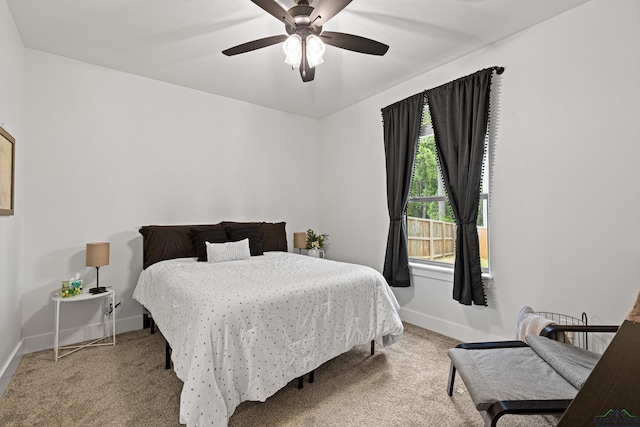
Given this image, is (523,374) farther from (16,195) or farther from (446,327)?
(16,195)

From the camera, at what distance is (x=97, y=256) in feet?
9.34

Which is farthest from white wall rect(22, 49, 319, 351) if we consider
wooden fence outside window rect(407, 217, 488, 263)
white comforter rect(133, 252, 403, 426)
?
wooden fence outside window rect(407, 217, 488, 263)

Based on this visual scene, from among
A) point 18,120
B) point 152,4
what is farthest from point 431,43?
point 18,120

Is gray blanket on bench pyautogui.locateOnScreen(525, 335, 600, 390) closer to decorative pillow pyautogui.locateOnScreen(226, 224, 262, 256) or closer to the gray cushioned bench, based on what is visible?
the gray cushioned bench

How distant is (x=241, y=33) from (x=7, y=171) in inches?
83.5

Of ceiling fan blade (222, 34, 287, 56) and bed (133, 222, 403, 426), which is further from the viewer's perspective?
ceiling fan blade (222, 34, 287, 56)

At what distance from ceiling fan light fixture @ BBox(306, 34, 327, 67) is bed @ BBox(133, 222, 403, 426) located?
160cm

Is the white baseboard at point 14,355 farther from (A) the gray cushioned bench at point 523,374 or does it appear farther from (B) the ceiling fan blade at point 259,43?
(A) the gray cushioned bench at point 523,374

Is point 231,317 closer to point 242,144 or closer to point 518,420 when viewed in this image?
point 518,420

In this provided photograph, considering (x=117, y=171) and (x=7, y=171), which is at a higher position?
(x=117, y=171)

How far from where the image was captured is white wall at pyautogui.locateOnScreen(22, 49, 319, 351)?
115 inches

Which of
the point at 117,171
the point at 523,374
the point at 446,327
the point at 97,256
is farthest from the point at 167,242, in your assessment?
the point at 523,374

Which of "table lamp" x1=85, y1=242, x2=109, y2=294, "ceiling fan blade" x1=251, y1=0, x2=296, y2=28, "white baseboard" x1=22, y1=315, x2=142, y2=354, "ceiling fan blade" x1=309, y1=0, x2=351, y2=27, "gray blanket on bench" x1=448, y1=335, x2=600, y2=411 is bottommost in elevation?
"white baseboard" x1=22, y1=315, x2=142, y2=354

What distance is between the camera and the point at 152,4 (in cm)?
227
